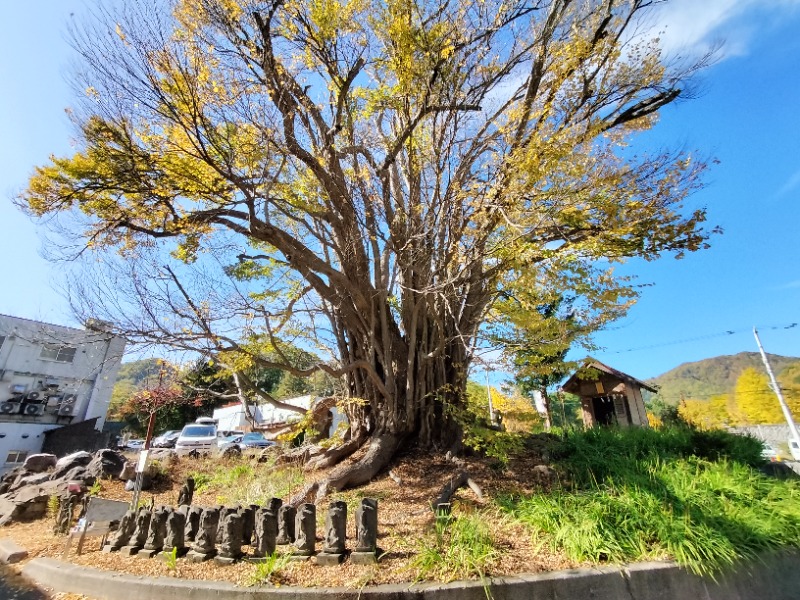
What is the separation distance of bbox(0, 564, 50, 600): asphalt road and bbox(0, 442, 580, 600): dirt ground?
0.19 meters

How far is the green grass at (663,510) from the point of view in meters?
3.62

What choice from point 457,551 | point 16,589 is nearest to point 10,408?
point 16,589

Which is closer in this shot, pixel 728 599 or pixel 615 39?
pixel 728 599

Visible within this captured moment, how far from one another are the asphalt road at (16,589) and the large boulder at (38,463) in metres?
6.43

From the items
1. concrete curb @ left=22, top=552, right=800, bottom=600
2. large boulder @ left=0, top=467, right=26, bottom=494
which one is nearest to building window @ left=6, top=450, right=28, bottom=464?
large boulder @ left=0, top=467, right=26, bottom=494

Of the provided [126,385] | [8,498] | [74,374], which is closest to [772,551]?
[8,498]

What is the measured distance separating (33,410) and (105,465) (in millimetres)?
14879

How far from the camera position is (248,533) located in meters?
4.01

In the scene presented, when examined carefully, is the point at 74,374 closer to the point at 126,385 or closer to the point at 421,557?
the point at 126,385

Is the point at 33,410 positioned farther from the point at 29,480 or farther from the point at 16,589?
the point at 16,589

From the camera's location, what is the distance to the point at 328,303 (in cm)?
759

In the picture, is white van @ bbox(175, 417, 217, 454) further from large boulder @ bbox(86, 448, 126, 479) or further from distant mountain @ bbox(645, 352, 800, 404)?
distant mountain @ bbox(645, 352, 800, 404)

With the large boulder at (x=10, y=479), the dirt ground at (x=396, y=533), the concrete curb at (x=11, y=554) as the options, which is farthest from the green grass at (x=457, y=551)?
the large boulder at (x=10, y=479)

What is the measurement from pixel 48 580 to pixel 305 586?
3109 mm
